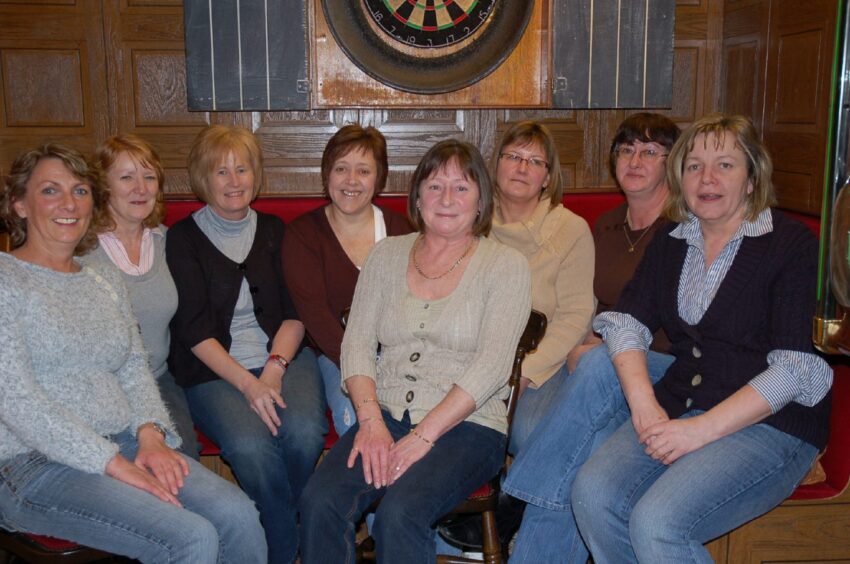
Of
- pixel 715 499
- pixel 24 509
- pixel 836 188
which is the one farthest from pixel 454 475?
pixel 836 188

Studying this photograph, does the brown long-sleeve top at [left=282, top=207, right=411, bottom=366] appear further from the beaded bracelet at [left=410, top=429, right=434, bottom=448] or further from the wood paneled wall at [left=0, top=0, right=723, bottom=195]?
the wood paneled wall at [left=0, top=0, right=723, bottom=195]

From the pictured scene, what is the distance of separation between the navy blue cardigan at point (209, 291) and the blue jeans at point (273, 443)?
0.13 m

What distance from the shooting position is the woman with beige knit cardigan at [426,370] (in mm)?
2074

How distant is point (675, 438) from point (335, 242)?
133 centimetres

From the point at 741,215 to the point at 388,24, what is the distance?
1903 mm

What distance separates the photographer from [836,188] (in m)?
1.19

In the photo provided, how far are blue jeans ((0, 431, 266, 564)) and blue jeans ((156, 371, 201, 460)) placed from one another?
1.34ft

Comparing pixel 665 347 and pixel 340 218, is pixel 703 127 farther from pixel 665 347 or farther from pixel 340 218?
pixel 340 218

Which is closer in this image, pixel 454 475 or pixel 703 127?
pixel 454 475

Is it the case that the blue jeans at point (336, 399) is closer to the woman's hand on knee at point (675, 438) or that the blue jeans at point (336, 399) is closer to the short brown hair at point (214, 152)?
the short brown hair at point (214, 152)

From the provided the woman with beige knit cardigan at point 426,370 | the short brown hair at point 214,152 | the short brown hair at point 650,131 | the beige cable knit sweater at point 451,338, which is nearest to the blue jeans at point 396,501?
the woman with beige knit cardigan at point 426,370

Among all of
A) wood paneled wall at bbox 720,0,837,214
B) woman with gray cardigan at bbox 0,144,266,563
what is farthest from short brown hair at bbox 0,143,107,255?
wood paneled wall at bbox 720,0,837,214

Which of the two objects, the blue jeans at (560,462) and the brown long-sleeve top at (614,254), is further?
the brown long-sleeve top at (614,254)

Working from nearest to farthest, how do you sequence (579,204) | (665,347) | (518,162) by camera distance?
(665,347) → (518,162) → (579,204)
